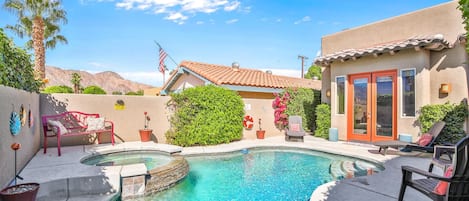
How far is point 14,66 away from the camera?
5824 millimetres

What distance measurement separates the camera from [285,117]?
14.5 m

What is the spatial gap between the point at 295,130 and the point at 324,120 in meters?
1.72

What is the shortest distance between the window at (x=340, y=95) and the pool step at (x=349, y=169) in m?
4.24

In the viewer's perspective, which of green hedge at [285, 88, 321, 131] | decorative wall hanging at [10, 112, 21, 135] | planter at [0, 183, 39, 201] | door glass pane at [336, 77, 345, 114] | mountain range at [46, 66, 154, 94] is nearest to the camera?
planter at [0, 183, 39, 201]

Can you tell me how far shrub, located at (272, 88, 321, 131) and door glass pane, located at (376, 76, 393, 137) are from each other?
4.12 meters

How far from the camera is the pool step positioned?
23.0 ft

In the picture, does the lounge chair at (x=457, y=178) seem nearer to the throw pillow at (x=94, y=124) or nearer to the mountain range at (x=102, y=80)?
the throw pillow at (x=94, y=124)

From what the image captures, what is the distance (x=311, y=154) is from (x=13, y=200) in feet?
29.6

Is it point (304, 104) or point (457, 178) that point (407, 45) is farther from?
point (457, 178)

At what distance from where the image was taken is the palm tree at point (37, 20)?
1686cm

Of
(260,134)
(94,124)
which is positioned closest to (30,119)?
(94,124)

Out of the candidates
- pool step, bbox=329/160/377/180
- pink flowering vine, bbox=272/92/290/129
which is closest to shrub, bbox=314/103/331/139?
pink flowering vine, bbox=272/92/290/129

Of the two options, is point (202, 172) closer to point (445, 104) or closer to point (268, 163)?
point (268, 163)

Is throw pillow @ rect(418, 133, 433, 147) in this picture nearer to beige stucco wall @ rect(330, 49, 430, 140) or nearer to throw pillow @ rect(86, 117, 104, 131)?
beige stucco wall @ rect(330, 49, 430, 140)
